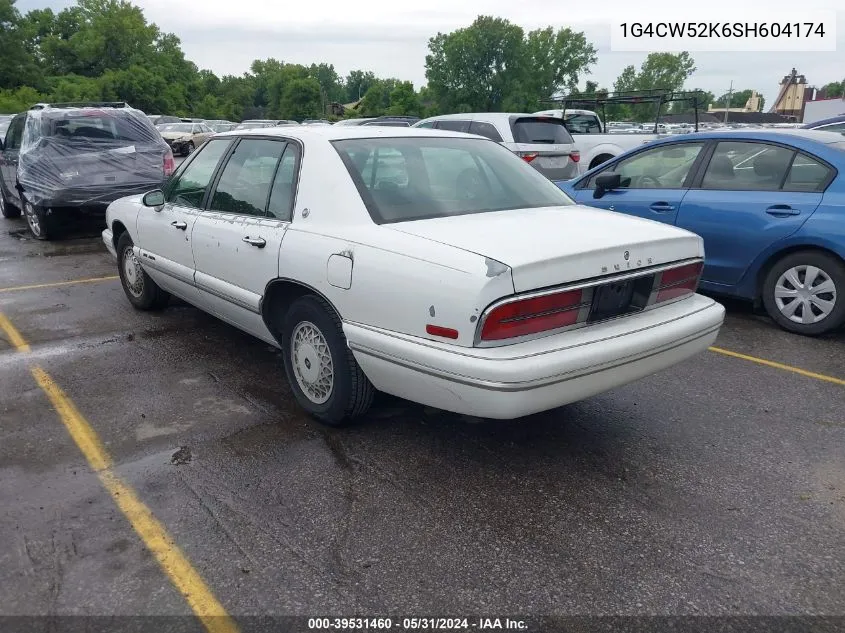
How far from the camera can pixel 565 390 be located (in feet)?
9.78

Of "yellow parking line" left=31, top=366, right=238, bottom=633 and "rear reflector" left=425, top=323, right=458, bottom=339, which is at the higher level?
"rear reflector" left=425, top=323, right=458, bottom=339

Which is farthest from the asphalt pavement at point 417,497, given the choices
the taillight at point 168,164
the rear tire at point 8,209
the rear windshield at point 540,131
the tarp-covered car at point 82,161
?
the rear tire at point 8,209

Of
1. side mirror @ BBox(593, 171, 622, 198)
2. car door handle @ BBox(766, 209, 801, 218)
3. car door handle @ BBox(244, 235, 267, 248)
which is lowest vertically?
car door handle @ BBox(244, 235, 267, 248)

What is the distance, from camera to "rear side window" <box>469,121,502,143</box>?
441 inches

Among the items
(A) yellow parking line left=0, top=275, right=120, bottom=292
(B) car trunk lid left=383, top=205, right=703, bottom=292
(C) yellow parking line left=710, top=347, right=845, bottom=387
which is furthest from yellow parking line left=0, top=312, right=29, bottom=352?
(C) yellow parking line left=710, top=347, right=845, bottom=387

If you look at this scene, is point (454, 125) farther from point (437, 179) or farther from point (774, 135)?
point (437, 179)

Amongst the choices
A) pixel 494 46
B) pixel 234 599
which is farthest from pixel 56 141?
pixel 494 46

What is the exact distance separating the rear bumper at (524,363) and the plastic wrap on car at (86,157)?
731 cm

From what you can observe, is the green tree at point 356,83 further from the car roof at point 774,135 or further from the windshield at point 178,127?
the car roof at point 774,135

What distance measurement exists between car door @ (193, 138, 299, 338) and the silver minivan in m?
7.16

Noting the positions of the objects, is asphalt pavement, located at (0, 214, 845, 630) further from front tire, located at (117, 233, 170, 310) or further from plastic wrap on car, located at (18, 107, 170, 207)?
plastic wrap on car, located at (18, 107, 170, 207)

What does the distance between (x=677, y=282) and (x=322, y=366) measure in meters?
1.90

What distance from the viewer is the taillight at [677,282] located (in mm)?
3496

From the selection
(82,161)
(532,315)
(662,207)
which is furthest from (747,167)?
(82,161)
